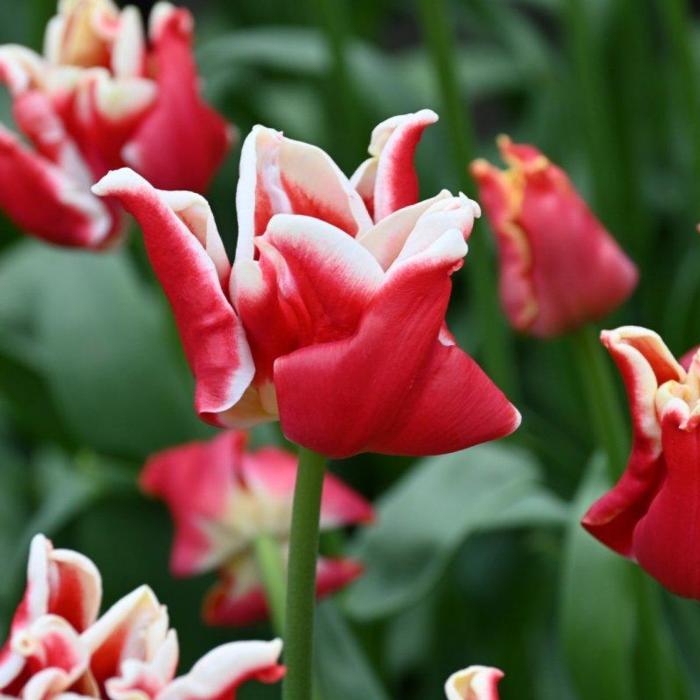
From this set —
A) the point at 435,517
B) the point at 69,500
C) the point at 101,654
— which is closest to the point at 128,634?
the point at 101,654

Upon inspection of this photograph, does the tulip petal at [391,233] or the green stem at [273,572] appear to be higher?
the tulip petal at [391,233]

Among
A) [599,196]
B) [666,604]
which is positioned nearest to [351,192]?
[666,604]

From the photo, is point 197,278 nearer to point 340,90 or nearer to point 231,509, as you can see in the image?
point 231,509

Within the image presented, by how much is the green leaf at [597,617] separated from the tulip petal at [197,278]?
1.15 ft

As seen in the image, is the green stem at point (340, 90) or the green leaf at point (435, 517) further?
the green stem at point (340, 90)

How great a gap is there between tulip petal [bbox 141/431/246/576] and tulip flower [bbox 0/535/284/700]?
1.34 ft

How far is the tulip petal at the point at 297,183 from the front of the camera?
423 mm

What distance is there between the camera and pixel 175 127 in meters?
0.76

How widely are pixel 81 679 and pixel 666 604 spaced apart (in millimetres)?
654

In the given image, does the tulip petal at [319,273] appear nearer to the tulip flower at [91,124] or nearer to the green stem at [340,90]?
the tulip flower at [91,124]

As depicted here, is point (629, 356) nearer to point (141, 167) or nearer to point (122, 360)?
point (141, 167)

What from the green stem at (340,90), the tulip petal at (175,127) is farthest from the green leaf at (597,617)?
the green stem at (340,90)

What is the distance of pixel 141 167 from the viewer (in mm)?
761

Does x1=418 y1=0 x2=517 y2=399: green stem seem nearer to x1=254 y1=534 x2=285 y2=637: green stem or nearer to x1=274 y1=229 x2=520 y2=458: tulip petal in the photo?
x1=254 y1=534 x2=285 y2=637: green stem
